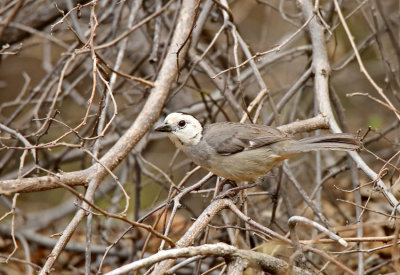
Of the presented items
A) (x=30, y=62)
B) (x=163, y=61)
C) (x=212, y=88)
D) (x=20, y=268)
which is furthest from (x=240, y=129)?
(x=30, y=62)

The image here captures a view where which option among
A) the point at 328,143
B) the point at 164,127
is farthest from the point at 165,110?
the point at 328,143

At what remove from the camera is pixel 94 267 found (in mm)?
5598

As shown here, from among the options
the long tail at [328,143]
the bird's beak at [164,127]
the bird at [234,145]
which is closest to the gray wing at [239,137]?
the bird at [234,145]

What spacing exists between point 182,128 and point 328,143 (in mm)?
1134

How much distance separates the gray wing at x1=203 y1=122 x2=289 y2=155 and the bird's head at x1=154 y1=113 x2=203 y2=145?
9cm

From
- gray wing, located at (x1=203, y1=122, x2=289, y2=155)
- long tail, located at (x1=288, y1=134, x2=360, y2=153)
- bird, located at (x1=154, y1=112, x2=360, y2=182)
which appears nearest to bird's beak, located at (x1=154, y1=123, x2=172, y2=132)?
bird, located at (x1=154, y1=112, x2=360, y2=182)

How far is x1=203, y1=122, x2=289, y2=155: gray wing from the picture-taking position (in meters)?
4.12

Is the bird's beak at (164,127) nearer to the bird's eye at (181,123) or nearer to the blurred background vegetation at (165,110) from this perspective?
the bird's eye at (181,123)

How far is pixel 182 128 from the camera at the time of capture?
425cm

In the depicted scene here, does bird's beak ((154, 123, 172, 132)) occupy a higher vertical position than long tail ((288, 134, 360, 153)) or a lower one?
higher

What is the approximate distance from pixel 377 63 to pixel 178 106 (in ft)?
10.8

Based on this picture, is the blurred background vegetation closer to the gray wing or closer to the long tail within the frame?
the gray wing

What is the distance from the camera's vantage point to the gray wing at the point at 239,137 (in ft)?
13.5

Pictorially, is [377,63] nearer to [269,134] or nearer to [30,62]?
[269,134]
